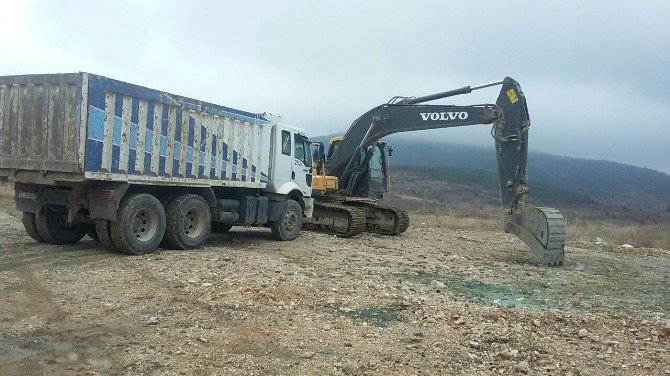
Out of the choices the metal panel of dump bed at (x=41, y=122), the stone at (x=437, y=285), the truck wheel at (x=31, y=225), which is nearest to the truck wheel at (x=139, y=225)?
the metal panel of dump bed at (x=41, y=122)

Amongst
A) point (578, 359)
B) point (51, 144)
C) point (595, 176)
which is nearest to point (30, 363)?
point (578, 359)

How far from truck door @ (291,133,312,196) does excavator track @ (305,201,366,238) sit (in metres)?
1.46

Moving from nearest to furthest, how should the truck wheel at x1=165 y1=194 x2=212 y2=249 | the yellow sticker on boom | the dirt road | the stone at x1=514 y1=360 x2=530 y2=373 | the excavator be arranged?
the stone at x1=514 y1=360 x2=530 y2=373 → the dirt road → the truck wheel at x1=165 y1=194 x2=212 y2=249 → the excavator → the yellow sticker on boom

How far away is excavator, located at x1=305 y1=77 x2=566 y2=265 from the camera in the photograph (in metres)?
12.7

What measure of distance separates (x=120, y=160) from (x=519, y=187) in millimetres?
8270

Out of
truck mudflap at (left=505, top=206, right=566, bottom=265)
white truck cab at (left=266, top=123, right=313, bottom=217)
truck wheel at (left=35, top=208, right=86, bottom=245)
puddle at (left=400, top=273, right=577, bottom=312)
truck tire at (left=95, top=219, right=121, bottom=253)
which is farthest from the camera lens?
white truck cab at (left=266, top=123, right=313, bottom=217)

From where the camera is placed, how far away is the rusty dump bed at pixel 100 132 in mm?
9852

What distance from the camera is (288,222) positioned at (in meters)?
15.2

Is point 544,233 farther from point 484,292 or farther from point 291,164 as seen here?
→ point 291,164

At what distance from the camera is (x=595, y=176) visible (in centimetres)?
11825

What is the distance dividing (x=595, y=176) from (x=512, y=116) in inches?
4528

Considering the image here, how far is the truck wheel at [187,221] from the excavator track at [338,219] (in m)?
5.29

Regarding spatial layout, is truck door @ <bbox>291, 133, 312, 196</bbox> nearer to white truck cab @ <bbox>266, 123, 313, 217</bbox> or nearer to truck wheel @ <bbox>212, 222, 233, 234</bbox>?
white truck cab @ <bbox>266, 123, 313, 217</bbox>

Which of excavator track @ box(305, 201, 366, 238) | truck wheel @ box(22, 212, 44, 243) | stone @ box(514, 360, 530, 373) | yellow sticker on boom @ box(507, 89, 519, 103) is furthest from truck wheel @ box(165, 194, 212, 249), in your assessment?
stone @ box(514, 360, 530, 373)
